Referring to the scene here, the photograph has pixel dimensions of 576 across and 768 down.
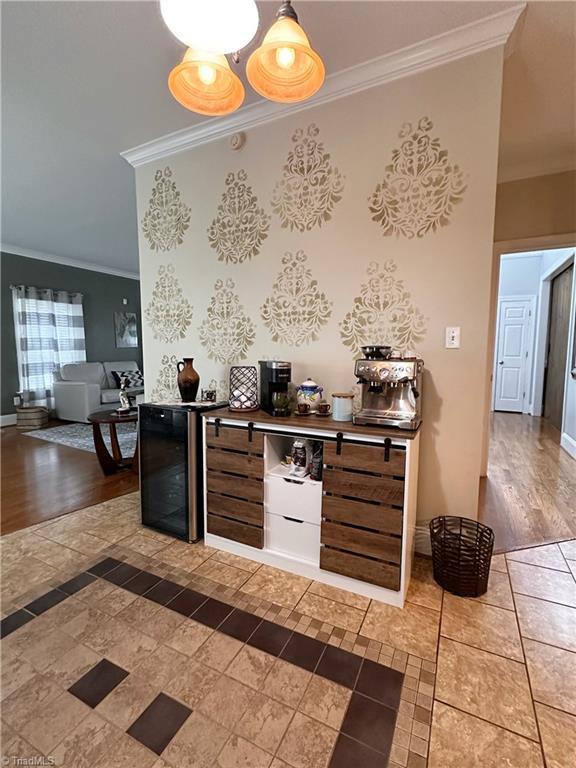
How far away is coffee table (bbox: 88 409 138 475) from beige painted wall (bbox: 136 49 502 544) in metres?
1.49

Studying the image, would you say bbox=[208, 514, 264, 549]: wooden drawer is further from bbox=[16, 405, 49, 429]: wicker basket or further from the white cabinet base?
bbox=[16, 405, 49, 429]: wicker basket

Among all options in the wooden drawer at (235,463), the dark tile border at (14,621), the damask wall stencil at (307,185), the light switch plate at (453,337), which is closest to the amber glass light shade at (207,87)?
the damask wall stencil at (307,185)

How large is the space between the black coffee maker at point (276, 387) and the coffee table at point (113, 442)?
1511 mm

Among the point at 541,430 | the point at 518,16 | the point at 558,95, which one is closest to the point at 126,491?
the point at 518,16

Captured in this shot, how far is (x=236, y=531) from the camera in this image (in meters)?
2.10

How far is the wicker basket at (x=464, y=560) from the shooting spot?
1.75 m

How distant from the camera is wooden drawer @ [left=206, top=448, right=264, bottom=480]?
79.3 inches

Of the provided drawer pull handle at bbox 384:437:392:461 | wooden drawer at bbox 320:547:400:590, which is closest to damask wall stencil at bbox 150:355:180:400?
wooden drawer at bbox 320:547:400:590

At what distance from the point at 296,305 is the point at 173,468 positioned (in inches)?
52.3

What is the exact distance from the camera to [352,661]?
55.5 inches

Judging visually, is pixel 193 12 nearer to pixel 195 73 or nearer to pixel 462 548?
pixel 195 73

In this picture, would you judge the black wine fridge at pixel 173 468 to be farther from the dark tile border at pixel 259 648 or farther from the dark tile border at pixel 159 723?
the dark tile border at pixel 159 723

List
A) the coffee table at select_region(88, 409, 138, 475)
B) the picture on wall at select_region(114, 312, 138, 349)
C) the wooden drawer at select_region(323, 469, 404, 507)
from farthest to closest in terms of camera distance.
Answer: the picture on wall at select_region(114, 312, 138, 349) < the coffee table at select_region(88, 409, 138, 475) < the wooden drawer at select_region(323, 469, 404, 507)

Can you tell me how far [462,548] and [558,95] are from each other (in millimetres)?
2736
